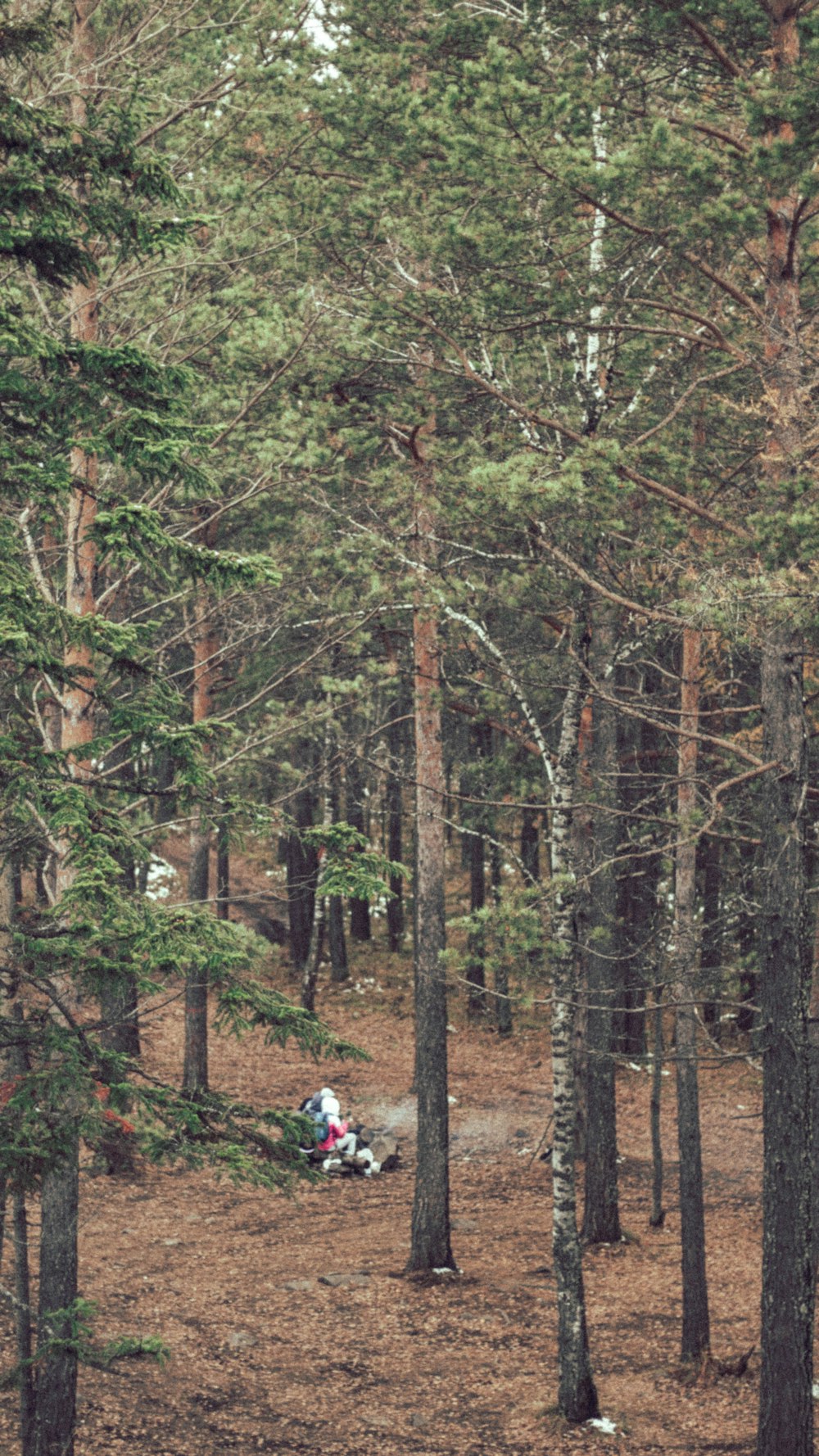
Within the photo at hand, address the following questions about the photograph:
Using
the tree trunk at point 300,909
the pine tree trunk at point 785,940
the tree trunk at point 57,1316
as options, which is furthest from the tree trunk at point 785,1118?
the tree trunk at point 300,909

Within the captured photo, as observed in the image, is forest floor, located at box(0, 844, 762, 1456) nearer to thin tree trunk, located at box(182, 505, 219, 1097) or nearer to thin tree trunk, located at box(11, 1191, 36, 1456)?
thin tree trunk, located at box(11, 1191, 36, 1456)

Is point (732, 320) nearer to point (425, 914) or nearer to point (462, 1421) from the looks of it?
point (425, 914)

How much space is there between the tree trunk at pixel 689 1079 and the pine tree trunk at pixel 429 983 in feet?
9.52

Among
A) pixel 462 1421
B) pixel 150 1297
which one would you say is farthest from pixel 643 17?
pixel 150 1297

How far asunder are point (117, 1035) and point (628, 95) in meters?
13.9

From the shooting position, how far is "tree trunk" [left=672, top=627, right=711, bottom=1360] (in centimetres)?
1333

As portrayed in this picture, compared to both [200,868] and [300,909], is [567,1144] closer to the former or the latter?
[200,868]

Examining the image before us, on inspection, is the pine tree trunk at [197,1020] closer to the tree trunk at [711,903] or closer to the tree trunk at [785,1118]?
the tree trunk at [711,903]

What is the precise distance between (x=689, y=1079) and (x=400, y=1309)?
4.30 metres

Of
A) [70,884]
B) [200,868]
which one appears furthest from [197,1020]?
[70,884]

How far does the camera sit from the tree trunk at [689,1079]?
43.7ft

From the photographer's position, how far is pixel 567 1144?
11.5 m

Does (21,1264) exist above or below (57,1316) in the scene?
below

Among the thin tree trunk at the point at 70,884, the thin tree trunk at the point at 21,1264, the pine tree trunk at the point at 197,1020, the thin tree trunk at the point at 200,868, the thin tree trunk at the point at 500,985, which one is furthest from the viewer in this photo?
the thin tree trunk at the point at 500,985
